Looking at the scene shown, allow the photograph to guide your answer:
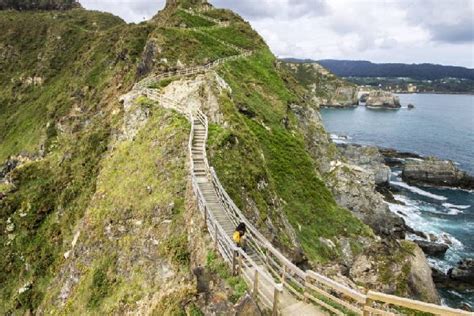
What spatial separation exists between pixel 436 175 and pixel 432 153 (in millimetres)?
32423

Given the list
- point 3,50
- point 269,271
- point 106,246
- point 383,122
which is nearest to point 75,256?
point 106,246

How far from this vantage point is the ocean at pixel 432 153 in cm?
5501

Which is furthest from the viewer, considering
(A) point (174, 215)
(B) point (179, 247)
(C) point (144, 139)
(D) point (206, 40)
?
(D) point (206, 40)

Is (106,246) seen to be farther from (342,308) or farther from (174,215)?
(342,308)

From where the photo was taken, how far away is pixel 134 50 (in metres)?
69.9

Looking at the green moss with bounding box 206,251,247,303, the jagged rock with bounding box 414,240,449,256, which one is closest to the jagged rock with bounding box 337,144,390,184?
the jagged rock with bounding box 414,240,449,256

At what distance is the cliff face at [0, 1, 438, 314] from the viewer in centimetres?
2055

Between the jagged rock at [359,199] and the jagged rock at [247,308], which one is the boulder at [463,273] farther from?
the jagged rock at [247,308]

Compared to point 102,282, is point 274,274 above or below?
above

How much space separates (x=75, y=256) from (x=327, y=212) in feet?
77.1

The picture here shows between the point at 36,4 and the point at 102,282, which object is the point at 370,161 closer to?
the point at 102,282

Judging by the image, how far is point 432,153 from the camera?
10788cm

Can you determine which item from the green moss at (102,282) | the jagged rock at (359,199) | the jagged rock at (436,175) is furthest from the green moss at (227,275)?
the jagged rock at (436,175)

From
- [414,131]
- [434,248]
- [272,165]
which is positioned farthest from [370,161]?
[414,131]
